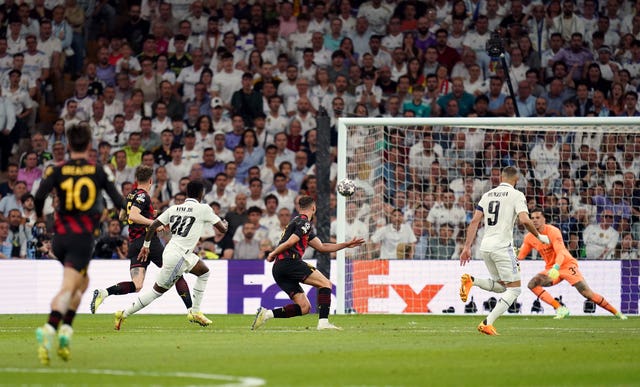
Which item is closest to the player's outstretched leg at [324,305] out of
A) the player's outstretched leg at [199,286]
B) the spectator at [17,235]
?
the player's outstretched leg at [199,286]

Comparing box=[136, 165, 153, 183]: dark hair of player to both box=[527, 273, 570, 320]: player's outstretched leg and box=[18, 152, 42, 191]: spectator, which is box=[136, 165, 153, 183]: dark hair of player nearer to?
box=[527, 273, 570, 320]: player's outstretched leg

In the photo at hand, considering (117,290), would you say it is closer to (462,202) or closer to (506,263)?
(506,263)

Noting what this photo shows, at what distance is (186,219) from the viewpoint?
16359mm

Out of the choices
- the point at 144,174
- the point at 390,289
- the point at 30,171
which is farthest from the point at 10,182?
the point at 144,174

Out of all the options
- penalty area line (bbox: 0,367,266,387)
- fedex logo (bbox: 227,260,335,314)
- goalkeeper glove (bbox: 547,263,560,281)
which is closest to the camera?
penalty area line (bbox: 0,367,266,387)

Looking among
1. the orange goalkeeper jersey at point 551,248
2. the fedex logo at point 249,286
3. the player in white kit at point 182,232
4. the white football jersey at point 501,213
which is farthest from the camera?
the fedex logo at point 249,286

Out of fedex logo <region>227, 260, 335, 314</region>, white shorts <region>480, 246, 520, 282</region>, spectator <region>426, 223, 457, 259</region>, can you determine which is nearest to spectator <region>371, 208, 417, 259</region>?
spectator <region>426, 223, 457, 259</region>

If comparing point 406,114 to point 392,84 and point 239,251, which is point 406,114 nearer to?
point 392,84

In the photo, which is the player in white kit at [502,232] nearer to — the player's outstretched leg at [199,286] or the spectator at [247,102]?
the player's outstretched leg at [199,286]

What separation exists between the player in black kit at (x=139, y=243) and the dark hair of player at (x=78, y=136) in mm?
5525

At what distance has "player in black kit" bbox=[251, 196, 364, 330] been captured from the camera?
15.8 metres

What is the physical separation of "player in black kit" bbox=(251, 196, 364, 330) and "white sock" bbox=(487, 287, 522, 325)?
1.95 m

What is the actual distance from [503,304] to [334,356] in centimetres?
415

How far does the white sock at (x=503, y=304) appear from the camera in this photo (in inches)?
594
